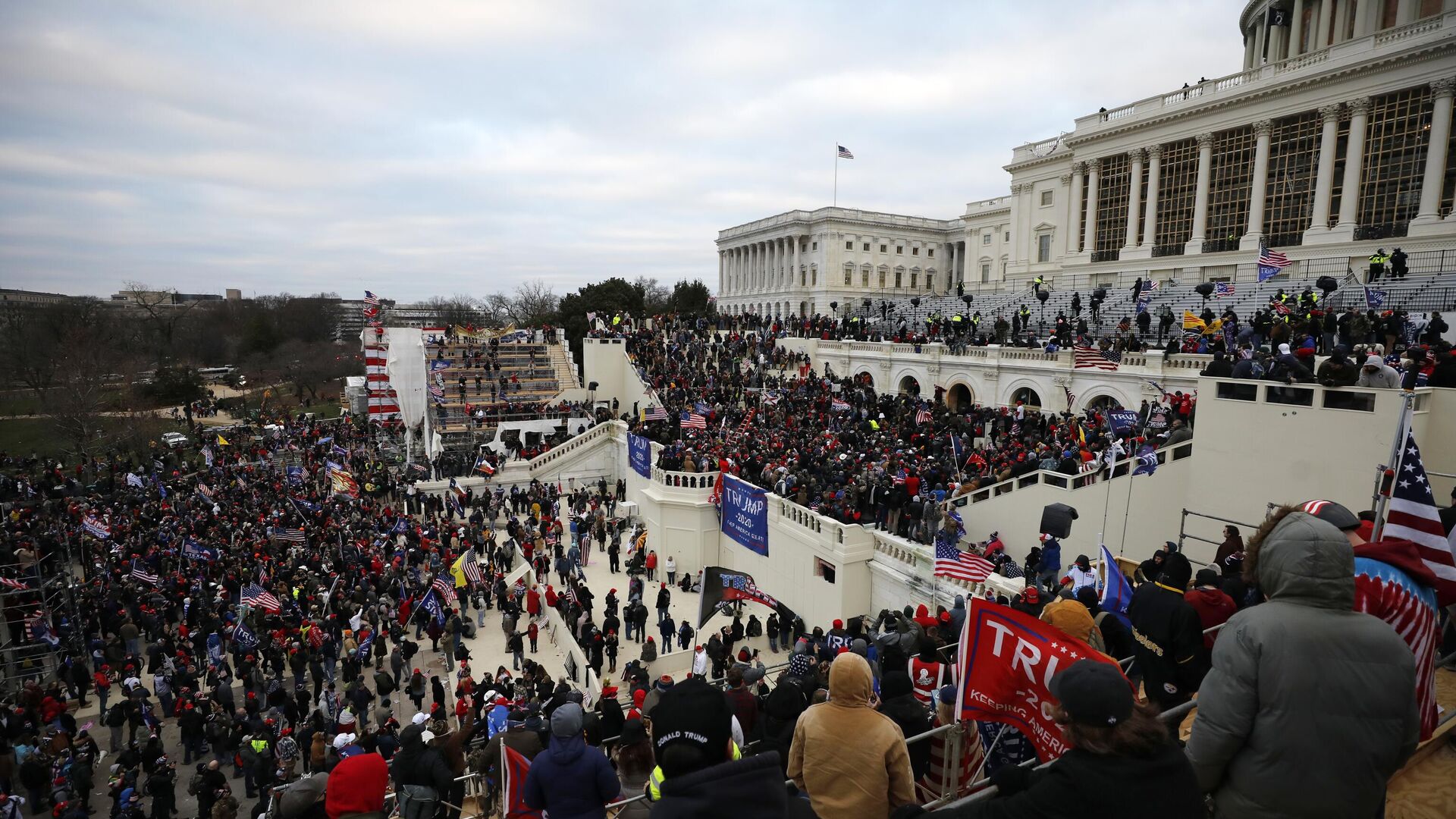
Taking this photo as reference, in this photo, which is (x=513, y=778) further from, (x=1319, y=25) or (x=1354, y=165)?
(x=1319, y=25)

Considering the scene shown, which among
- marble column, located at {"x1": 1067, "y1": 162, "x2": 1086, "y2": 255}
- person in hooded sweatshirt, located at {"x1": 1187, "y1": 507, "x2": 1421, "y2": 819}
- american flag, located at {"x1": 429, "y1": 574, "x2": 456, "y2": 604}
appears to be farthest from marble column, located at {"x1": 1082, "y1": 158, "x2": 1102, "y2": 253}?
person in hooded sweatshirt, located at {"x1": 1187, "y1": 507, "x2": 1421, "y2": 819}

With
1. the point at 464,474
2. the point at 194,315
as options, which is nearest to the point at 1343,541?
the point at 464,474

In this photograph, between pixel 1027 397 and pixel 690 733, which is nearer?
pixel 690 733

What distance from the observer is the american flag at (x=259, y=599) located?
17781 mm

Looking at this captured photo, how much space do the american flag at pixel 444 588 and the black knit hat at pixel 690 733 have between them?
16.2 metres

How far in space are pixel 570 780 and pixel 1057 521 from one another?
12747 mm

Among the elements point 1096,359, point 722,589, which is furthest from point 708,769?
point 1096,359

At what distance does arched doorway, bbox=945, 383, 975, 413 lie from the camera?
1316 inches

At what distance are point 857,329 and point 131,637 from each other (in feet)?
116

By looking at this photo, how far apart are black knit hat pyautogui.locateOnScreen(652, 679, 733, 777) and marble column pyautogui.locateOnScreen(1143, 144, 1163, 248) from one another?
5088cm

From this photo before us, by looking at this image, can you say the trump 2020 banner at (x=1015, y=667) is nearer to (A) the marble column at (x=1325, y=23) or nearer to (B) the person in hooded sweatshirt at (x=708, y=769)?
(B) the person in hooded sweatshirt at (x=708, y=769)

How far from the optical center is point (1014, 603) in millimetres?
10242

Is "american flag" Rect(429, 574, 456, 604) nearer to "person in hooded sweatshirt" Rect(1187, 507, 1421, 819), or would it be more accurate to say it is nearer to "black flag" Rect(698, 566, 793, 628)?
"black flag" Rect(698, 566, 793, 628)

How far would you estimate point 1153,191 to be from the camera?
44.4 meters
